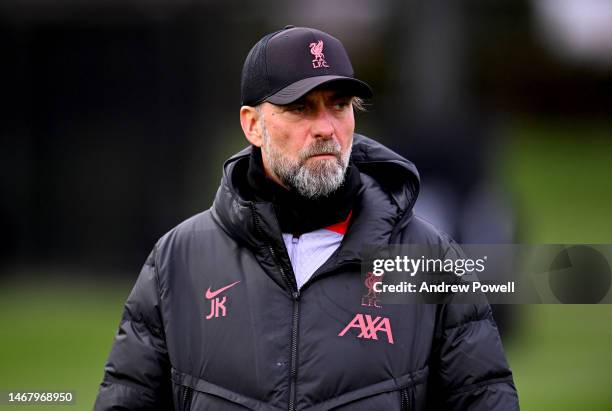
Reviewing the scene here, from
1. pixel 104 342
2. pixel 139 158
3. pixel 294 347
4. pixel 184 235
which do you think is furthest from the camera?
pixel 139 158

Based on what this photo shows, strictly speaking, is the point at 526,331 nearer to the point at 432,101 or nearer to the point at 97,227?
the point at 432,101

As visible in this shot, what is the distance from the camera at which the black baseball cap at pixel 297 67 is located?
271 cm

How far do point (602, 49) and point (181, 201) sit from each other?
1273cm

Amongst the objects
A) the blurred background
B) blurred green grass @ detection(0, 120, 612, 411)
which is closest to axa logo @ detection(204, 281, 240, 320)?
blurred green grass @ detection(0, 120, 612, 411)

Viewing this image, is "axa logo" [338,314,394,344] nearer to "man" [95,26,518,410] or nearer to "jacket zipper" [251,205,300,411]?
"man" [95,26,518,410]

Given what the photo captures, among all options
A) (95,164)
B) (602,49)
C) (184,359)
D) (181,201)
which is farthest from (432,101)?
(602,49)

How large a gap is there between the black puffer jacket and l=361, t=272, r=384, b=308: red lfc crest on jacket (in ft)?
0.05

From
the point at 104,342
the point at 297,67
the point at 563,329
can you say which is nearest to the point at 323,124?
the point at 297,67

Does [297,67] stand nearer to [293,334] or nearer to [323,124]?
[323,124]

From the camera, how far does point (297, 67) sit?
2.75m

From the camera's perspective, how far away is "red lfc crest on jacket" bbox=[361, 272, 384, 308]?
2664 millimetres

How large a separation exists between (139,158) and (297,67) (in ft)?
28.4

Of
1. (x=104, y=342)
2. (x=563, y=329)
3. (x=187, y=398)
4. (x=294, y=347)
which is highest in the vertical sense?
(x=563, y=329)

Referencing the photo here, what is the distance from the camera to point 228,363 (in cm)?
263
